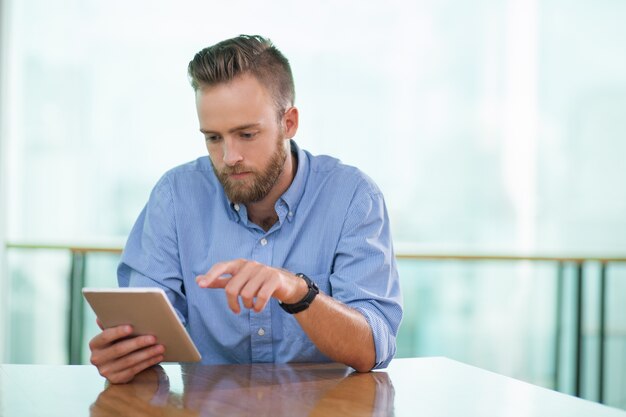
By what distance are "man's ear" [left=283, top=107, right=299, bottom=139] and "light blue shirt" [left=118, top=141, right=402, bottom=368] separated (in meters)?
0.08

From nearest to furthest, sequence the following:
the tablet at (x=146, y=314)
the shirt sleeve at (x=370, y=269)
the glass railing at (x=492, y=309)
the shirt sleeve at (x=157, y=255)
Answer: the tablet at (x=146, y=314) → the shirt sleeve at (x=370, y=269) → the shirt sleeve at (x=157, y=255) → the glass railing at (x=492, y=309)

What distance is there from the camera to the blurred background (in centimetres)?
355

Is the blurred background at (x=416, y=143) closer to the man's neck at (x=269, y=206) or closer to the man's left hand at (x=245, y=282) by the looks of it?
the man's neck at (x=269, y=206)

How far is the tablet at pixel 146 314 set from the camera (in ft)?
4.17

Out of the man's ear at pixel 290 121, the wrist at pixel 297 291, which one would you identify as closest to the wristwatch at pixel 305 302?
the wrist at pixel 297 291

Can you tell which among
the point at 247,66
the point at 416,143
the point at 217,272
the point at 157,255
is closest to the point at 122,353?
the point at 217,272

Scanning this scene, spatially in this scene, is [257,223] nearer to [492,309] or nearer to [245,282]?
[245,282]

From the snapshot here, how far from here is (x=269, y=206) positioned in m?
1.85

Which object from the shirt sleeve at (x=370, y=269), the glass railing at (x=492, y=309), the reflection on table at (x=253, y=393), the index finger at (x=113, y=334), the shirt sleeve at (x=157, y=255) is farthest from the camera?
the glass railing at (x=492, y=309)

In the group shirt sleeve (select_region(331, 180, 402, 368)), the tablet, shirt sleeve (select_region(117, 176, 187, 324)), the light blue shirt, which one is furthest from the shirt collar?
the tablet

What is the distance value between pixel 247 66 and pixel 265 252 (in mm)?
408

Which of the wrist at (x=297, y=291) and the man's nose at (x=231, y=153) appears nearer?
the wrist at (x=297, y=291)

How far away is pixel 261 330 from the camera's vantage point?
5.71 ft

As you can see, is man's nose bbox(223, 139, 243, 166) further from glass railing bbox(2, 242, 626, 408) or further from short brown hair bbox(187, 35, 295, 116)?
glass railing bbox(2, 242, 626, 408)
